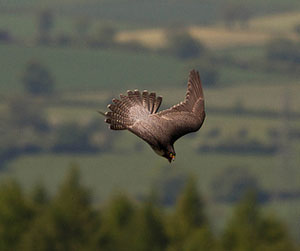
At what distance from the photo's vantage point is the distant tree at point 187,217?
88625 mm

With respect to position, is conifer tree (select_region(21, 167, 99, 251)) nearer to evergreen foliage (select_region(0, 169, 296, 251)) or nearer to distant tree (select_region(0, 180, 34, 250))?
evergreen foliage (select_region(0, 169, 296, 251))

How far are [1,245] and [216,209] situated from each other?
9755 cm

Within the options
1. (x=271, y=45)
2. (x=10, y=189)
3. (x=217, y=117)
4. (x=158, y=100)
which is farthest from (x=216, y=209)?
(x=158, y=100)

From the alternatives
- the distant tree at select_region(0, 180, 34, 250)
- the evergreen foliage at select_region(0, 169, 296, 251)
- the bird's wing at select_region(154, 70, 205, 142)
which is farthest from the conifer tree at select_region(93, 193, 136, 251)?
the bird's wing at select_region(154, 70, 205, 142)

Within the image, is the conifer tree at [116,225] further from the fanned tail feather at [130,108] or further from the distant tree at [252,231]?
the fanned tail feather at [130,108]

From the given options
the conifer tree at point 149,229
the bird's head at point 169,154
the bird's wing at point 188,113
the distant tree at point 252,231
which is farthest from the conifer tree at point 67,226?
the bird's head at point 169,154

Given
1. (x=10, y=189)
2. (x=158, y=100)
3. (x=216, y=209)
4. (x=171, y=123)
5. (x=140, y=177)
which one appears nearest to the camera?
(x=171, y=123)

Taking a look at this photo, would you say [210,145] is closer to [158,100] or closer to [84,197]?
[84,197]

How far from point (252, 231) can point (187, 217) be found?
5422 mm

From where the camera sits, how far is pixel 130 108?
41.7 ft

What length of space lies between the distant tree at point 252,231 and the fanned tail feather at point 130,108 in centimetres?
6835

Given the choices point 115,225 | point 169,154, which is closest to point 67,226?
point 115,225

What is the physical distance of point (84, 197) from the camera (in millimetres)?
88625

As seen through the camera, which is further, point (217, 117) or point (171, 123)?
point (217, 117)
